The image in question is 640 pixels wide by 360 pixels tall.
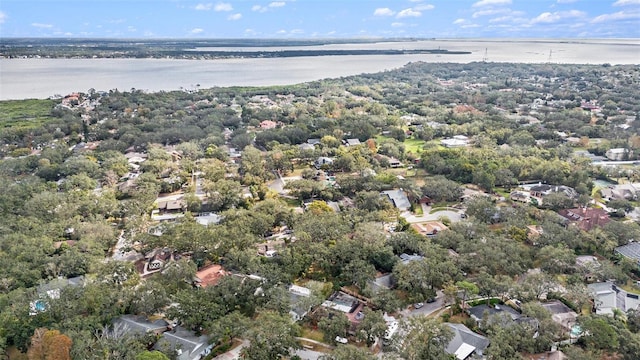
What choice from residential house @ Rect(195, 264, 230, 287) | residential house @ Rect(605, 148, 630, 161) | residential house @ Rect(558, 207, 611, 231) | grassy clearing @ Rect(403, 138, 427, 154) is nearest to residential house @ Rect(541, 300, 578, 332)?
residential house @ Rect(558, 207, 611, 231)

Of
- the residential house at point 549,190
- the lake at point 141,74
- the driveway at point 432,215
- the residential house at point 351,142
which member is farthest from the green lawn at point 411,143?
the lake at point 141,74

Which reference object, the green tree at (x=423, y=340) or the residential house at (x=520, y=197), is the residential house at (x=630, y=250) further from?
the green tree at (x=423, y=340)

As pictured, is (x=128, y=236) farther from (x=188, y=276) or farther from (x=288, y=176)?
(x=288, y=176)

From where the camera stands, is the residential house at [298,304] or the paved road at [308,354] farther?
the residential house at [298,304]

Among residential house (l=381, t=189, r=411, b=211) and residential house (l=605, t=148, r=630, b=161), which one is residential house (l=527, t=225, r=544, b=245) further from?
residential house (l=605, t=148, r=630, b=161)

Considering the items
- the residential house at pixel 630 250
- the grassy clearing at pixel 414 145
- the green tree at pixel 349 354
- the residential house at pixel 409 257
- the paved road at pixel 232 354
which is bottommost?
the paved road at pixel 232 354

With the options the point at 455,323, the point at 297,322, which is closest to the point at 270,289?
the point at 297,322

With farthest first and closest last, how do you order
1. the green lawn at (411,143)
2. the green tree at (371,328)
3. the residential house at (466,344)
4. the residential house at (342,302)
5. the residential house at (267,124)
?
the residential house at (267,124), the green lawn at (411,143), the residential house at (342,302), the green tree at (371,328), the residential house at (466,344)

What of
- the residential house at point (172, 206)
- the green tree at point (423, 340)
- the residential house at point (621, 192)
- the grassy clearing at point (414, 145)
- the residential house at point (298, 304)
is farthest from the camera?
the grassy clearing at point (414, 145)
